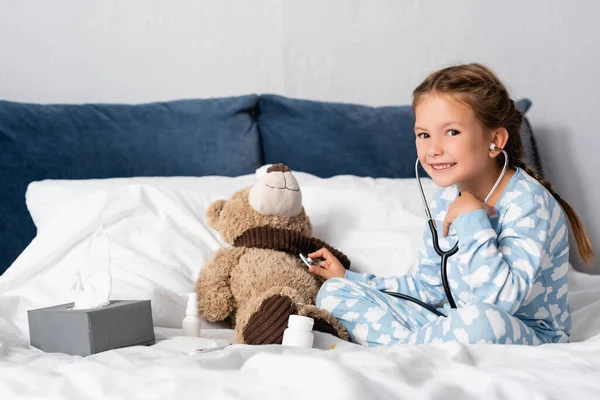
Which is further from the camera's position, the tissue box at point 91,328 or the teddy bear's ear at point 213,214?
the teddy bear's ear at point 213,214

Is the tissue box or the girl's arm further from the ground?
the girl's arm

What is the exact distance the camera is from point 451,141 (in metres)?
1.41

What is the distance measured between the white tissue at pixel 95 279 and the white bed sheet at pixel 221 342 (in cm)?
12

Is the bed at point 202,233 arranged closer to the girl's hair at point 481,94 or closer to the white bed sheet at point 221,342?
the white bed sheet at point 221,342

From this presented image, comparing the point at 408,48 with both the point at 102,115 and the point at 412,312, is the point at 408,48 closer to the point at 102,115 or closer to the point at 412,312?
the point at 102,115

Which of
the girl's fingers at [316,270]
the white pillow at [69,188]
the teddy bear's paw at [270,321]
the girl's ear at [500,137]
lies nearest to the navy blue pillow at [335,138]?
the white pillow at [69,188]

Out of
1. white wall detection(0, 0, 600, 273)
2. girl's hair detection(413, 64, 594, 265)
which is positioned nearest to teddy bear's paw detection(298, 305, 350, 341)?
girl's hair detection(413, 64, 594, 265)

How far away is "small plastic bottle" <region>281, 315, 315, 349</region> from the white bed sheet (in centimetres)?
7

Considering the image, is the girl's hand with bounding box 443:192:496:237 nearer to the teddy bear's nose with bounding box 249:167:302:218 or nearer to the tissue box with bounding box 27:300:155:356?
the teddy bear's nose with bounding box 249:167:302:218

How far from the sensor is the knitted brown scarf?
5.31 ft

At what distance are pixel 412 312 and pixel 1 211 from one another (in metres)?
1.14

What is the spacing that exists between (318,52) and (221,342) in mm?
1489

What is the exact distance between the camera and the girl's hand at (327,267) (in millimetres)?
1620

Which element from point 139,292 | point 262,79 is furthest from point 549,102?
point 139,292
